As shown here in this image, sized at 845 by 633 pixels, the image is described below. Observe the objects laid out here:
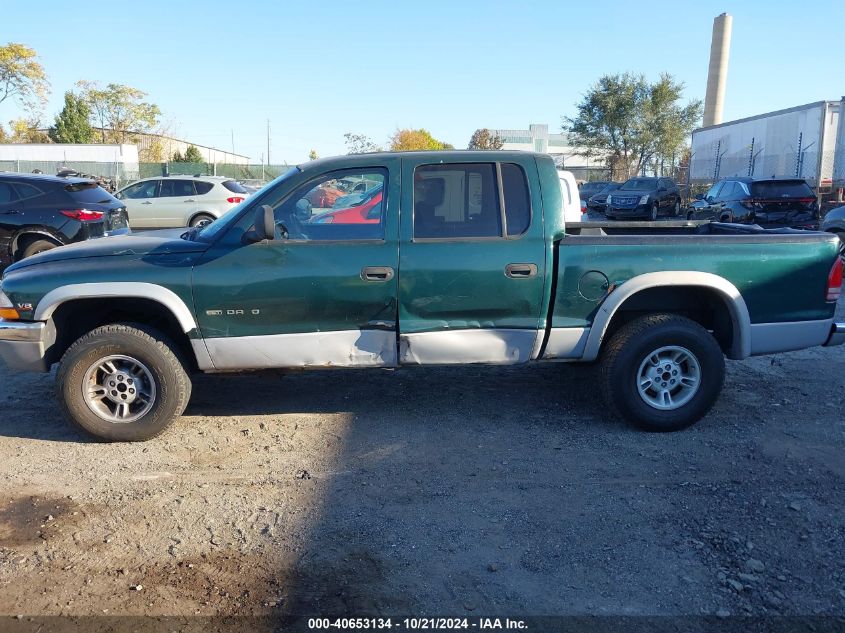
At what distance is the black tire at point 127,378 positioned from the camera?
15.6ft

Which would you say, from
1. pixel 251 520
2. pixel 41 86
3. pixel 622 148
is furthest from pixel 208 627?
pixel 41 86

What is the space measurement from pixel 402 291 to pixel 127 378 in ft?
6.44

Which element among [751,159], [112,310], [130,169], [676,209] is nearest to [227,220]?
[112,310]

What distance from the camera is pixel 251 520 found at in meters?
3.89

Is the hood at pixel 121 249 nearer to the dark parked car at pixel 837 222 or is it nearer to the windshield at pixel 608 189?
the dark parked car at pixel 837 222

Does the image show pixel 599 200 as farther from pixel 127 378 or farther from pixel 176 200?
pixel 127 378

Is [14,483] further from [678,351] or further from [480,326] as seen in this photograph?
[678,351]

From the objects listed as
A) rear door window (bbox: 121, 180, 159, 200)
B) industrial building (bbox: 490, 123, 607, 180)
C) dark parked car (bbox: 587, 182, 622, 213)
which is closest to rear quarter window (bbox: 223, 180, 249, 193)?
rear door window (bbox: 121, 180, 159, 200)

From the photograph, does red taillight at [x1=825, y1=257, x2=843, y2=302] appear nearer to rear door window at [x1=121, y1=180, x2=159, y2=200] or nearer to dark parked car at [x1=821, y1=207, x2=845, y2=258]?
dark parked car at [x1=821, y1=207, x2=845, y2=258]

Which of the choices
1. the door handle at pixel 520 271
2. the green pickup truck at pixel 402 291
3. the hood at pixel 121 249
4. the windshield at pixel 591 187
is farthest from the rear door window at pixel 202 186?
the windshield at pixel 591 187

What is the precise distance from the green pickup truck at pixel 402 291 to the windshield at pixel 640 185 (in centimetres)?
2324

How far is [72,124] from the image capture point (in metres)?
52.1

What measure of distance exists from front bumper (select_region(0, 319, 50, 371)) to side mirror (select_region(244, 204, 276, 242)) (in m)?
1.57

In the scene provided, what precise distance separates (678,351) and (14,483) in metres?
4.41
